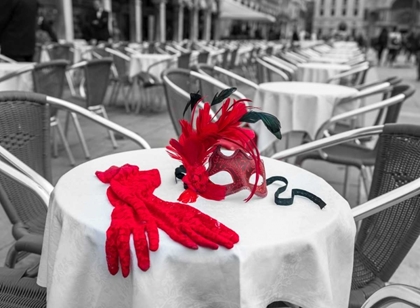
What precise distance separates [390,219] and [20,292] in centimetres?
134

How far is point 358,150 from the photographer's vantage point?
2963 millimetres

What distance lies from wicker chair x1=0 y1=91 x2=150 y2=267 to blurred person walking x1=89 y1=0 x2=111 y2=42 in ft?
25.0

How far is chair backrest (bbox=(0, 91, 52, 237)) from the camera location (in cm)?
177

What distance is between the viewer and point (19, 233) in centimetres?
171

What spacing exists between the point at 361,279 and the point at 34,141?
1512 mm

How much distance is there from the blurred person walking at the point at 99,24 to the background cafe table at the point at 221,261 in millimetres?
8597

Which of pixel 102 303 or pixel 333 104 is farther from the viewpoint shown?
pixel 333 104

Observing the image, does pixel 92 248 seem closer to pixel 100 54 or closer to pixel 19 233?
pixel 19 233

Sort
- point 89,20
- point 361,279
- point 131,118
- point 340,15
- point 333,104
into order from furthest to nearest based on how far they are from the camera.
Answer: point 340,15 < point 89,20 < point 131,118 < point 333,104 < point 361,279

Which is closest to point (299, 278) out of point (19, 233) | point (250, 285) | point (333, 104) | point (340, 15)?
point (250, 285)

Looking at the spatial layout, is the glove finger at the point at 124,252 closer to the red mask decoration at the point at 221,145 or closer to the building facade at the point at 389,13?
the red mask decoration at the point at 221,145

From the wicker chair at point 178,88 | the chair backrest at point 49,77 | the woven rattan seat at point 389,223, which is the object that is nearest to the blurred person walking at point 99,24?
the chair backrest at point 49,77

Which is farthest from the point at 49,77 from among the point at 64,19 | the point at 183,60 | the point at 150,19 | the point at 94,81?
the point at 150,19

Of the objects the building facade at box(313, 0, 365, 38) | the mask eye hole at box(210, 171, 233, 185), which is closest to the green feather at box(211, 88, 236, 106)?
the mask eye hole at box(210, 171, 233, 185)
